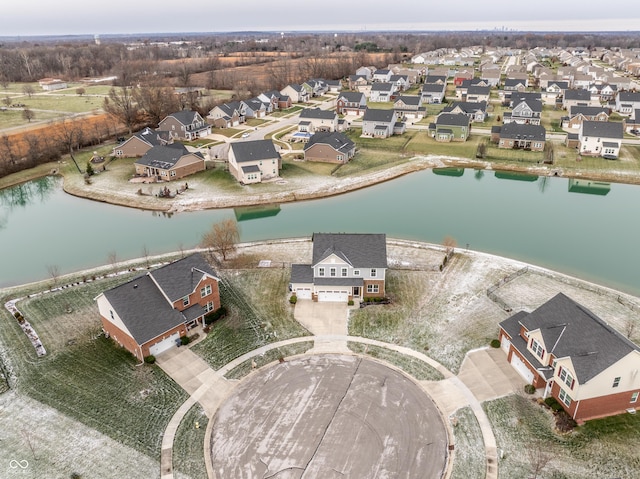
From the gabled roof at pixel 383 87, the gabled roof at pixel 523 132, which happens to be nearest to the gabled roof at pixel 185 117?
the gabled roof at pixel 383 87

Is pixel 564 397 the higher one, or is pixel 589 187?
pixel 564 397

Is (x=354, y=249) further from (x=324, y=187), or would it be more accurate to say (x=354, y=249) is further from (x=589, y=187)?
(x=589, y=187)

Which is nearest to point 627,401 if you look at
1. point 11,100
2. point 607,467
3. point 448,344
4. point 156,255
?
point 607,467

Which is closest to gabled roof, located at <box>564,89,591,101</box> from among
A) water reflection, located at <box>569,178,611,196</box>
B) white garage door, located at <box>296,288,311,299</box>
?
water reflection, located at <box>569,178,611,196</box>

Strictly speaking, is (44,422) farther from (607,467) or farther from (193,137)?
(193,137)

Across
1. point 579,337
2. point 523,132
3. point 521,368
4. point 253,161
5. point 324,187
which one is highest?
point 523,132

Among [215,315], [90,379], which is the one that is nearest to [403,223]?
[215,315]

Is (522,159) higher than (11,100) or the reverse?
the reverse
